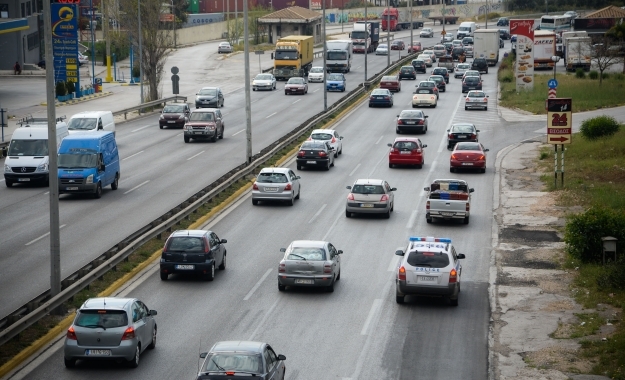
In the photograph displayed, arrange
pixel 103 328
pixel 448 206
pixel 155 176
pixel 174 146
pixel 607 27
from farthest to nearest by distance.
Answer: pixel 607 27 → pixel 174 146 → pixel 155 176 → pixel 448 206 → pixel 103 328

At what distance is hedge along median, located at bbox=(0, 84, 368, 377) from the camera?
71.6 feet

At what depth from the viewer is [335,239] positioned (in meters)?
34.2

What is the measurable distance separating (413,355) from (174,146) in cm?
3606

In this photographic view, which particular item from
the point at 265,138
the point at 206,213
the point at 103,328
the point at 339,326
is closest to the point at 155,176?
the point at 206,213

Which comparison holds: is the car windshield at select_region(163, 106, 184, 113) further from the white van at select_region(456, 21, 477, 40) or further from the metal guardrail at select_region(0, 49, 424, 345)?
the white van at select_region(456, 21, 477, 40)

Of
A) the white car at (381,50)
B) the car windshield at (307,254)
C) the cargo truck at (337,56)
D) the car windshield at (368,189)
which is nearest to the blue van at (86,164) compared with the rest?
the car windshield at (368,189)

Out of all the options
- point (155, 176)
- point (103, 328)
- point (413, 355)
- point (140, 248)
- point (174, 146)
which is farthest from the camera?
point (174, 146)

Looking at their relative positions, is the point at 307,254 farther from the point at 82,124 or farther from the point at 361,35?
the point at 361,35

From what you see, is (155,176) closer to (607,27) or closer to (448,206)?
(448,206)

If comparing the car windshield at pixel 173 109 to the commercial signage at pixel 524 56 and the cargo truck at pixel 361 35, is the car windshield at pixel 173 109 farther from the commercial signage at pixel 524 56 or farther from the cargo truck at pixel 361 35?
the cargo truck at pixel 361 35

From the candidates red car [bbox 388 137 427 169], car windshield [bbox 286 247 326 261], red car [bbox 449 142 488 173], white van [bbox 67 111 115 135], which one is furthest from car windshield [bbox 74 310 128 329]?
white van [bbox 67 111 115 135]

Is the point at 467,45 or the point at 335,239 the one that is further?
the point at 467,45

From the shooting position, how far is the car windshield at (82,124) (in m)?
53.7

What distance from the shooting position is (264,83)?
87.8 metres
